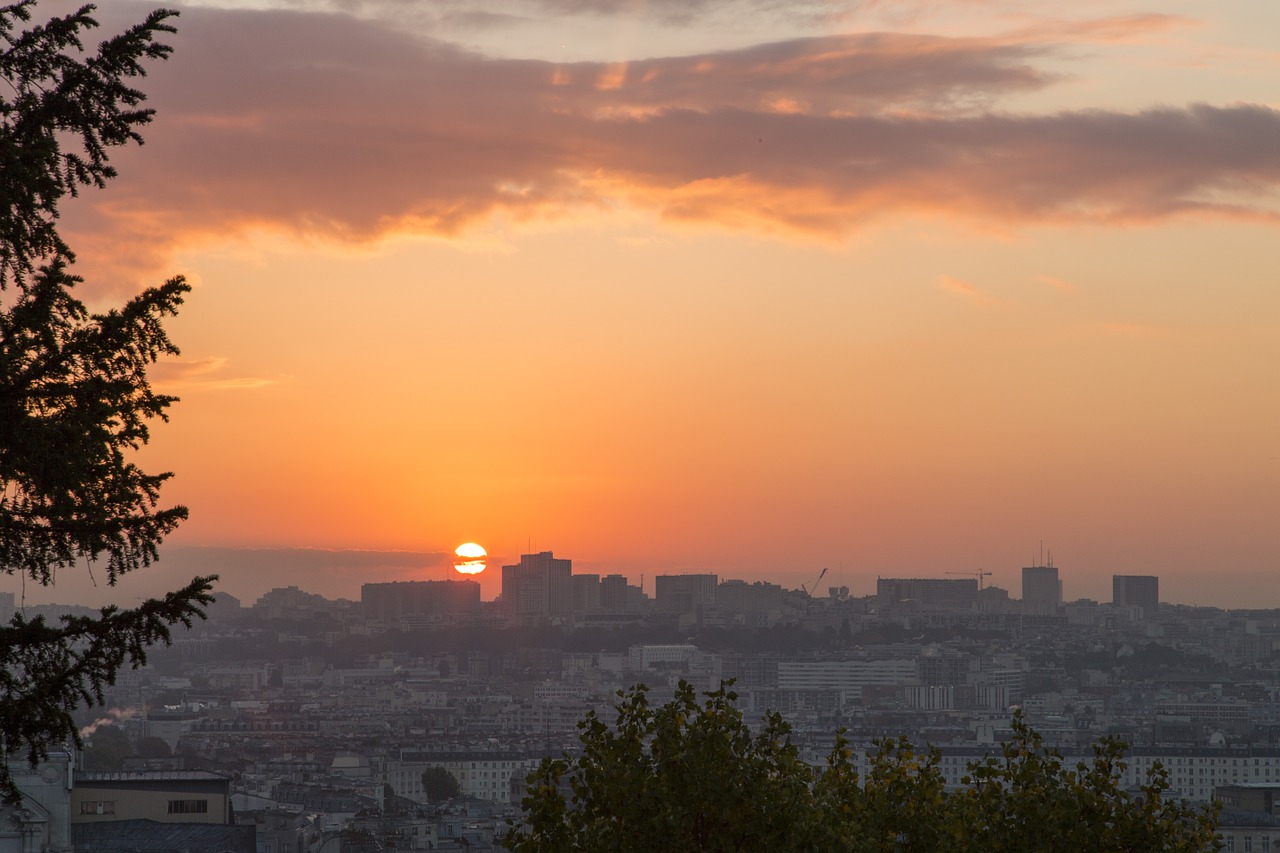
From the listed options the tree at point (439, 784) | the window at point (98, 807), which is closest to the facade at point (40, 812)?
the window at point (98, 807)

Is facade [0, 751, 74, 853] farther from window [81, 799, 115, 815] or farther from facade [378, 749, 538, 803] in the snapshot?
facade [378, 749, 538, 803]

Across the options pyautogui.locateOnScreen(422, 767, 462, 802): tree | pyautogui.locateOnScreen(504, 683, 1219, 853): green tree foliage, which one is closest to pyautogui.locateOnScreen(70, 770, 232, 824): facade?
pyautogui.locateOnScreen(504, 683, 1219, 853): green tree foliage

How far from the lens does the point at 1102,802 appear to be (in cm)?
1562

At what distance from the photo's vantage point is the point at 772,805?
1344 centimetres

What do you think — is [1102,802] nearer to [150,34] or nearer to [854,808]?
[854,808]

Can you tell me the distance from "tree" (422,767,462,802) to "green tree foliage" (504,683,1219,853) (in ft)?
343

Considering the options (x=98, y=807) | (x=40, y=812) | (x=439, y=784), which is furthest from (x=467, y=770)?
(x=40, y=812)

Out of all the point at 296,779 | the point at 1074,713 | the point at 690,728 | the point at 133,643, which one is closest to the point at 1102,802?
the point at 690,728

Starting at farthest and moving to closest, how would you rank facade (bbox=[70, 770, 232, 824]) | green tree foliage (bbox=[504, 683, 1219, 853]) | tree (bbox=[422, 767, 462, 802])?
tree (bbox=[422, 767, 462, 802]) → facade (bbox=[70, 770, 232, 824]) → green tree foliage (bbox=[504, 683, 1219, 853])

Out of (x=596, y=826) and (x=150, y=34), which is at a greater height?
(x=150, y=34)

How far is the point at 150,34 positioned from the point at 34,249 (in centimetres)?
107

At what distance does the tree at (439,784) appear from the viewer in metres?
121

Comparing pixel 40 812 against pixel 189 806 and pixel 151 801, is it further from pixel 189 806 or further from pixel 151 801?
pixel 189 806

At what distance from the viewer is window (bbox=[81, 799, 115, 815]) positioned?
29650mm
